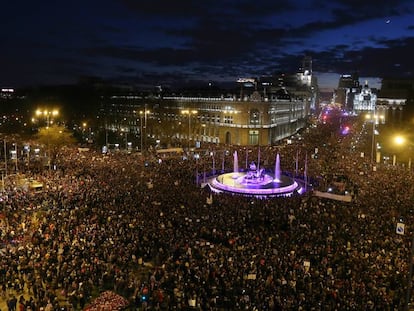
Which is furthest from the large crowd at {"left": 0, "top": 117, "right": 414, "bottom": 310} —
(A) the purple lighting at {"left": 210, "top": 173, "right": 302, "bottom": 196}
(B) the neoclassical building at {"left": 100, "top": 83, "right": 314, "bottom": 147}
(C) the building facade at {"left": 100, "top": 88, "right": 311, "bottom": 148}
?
(C) the building facade at {"left": 100, "top": 88, "right": 311, "bottom": 148}

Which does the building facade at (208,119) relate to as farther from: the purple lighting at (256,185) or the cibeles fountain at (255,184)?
the purple lighting at (256,185)

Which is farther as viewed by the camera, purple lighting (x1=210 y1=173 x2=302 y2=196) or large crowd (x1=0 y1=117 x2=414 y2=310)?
purple lighting (x1=210 y1=173 x2=302 y2=196)

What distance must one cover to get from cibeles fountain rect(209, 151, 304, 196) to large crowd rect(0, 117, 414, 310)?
4917 mm

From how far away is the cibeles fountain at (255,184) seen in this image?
1296 inches

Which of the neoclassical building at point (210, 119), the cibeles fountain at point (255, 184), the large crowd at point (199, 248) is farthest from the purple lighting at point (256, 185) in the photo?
the neoclassical building at point (210, 119)

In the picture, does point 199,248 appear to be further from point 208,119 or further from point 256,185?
point 208,119

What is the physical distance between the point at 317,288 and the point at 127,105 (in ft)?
319

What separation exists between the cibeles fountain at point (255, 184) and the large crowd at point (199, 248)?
16.1 feet

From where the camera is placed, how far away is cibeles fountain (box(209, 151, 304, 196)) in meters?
32.9

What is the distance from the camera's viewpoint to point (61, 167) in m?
38.9

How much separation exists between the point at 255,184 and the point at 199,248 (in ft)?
56.6

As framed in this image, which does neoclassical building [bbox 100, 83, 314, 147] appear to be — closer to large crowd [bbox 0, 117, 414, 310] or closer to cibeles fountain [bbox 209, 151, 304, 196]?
cibeles fountain [bbox 209, 151, 304, 196]

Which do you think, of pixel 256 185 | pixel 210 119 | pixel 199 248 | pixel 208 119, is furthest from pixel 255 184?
pixel 208 119

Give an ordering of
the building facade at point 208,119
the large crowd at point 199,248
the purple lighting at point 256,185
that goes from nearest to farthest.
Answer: the large crowd at point 199,248, the purple lighting at point 256,185, the building facade at point 208,119
